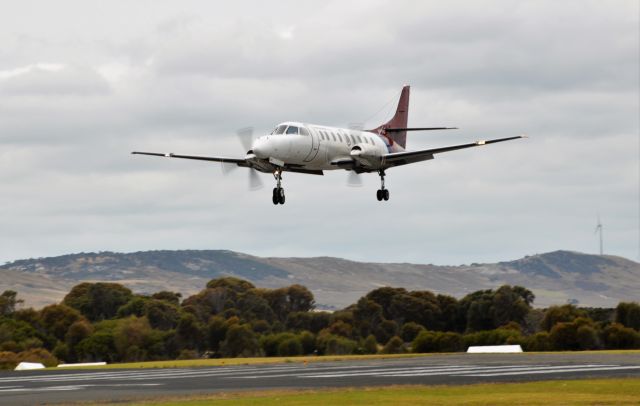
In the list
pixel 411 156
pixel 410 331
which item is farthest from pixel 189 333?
pixel 411 156

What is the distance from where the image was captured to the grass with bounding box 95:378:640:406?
44.3 metres

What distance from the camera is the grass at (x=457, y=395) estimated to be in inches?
1745

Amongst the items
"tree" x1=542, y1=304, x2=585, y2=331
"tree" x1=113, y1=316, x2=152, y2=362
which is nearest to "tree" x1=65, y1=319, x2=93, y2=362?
"tree" x1=113, y1=316, x2=152, y2=362

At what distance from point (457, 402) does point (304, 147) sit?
83.7 feet

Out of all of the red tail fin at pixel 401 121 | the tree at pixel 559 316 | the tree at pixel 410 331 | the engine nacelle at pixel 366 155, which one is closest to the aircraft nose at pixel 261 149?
the engine nacelle at pixel 366 155

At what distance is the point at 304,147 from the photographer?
6644 centimetres

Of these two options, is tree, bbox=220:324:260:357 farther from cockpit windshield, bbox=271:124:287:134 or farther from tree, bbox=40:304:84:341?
cockpit windshield, bbox=271:124:287:134

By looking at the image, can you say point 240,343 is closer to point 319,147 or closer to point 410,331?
point 410,331

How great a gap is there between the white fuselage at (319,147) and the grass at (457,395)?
53.8 feet

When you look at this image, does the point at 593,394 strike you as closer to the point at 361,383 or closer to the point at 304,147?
the point at 361,383

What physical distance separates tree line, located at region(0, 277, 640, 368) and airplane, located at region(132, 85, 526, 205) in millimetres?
46492

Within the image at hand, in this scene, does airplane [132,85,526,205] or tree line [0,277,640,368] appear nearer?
airplane [132,85,526,205]

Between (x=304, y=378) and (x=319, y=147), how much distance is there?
14.3m

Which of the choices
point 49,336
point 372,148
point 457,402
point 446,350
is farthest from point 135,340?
point 457,402
